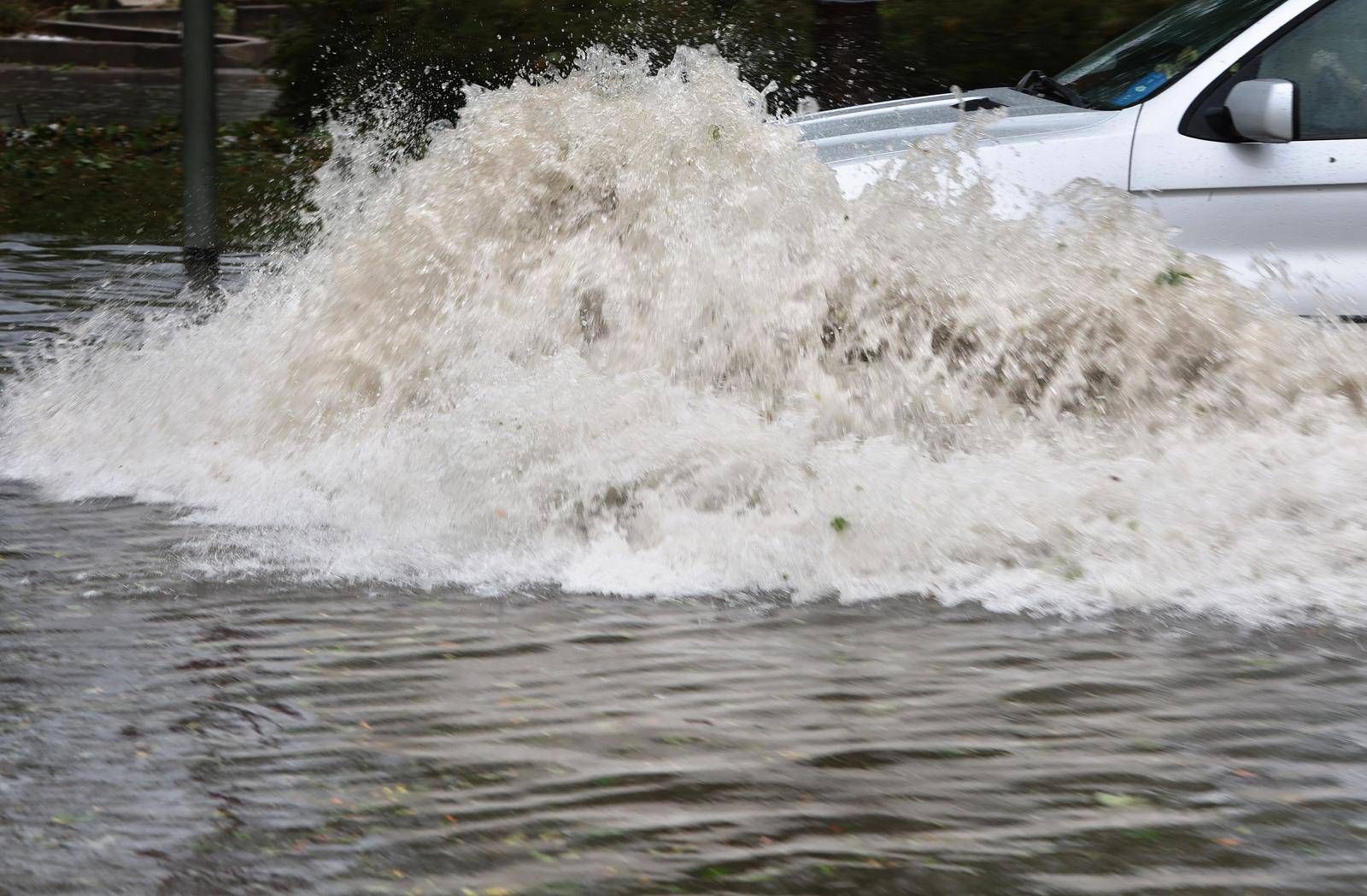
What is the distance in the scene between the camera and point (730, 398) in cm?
599

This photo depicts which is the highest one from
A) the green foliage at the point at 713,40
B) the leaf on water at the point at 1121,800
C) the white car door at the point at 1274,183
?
the green foliage at the point at 713,40

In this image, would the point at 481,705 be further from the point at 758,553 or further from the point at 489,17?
the point at 489,17

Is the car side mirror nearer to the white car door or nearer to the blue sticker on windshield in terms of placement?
the white car door

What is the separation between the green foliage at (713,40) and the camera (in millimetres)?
11469

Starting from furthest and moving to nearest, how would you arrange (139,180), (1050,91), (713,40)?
1. (139,180)
2. (713,40)
3. (1050,91)

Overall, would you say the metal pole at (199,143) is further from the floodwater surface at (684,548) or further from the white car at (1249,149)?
the white car at (1249,149)

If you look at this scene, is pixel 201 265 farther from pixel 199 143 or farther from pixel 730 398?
pixel 730 398

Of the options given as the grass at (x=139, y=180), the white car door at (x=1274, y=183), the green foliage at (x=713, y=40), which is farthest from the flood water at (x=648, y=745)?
the grass at (x=139, y=180)

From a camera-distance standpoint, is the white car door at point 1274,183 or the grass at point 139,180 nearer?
the white car door at point 1274,183

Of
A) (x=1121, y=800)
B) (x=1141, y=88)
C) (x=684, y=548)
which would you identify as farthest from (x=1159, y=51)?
(x=1121, y=800)

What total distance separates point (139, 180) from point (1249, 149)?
10322 millimetres

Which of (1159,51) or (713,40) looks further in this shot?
(713,40)

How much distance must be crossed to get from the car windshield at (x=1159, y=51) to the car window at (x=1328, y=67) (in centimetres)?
16

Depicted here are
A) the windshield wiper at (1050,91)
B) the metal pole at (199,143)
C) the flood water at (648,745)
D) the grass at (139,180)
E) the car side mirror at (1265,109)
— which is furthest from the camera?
the grass at (139,180)
